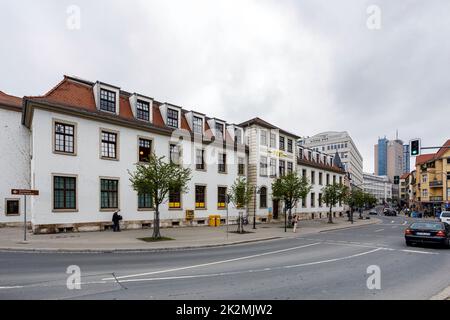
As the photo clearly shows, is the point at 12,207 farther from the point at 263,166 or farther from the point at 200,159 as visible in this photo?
the point at 263,166

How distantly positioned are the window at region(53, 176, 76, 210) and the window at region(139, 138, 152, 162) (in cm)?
565

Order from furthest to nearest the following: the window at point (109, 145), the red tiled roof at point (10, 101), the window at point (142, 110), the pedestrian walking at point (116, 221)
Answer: the red tiled roof at point (10, 101)
the window at point (142, 110)
the window at point (109, 145)
the pedestrian walking at point (116, 221)

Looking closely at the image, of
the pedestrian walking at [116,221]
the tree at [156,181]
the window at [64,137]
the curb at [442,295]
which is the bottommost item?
the pedestrian walking at [116,221]

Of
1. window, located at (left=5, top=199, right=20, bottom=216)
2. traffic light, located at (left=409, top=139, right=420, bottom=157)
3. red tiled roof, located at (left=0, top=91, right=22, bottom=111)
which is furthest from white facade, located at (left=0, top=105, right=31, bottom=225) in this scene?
traffic light, located at (left=409, top=139, right=420, bottom=157)

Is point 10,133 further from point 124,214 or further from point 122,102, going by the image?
point 124,214

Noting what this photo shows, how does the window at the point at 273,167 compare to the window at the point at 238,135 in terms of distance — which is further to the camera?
the window at the point at 273,167

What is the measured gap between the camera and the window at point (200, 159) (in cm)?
2797

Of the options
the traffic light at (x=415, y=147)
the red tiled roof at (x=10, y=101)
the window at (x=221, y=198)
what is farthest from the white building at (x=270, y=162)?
the red tiled roof at (x=10, y=101)

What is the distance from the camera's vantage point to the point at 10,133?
26.1 meters

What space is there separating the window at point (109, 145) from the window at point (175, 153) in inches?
205

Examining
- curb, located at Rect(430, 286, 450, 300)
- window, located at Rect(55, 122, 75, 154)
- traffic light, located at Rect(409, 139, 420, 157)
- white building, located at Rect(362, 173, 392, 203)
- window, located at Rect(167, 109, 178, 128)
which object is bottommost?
white building, located at Rect(362, 173, 392, 203)

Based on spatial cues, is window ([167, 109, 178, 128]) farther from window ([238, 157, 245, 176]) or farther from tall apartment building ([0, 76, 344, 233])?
window ([238, 157, 245, 176])

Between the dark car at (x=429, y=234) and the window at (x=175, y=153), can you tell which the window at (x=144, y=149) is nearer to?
the window at (x=175, y=153)

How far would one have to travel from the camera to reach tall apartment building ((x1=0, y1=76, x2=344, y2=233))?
752 inches
